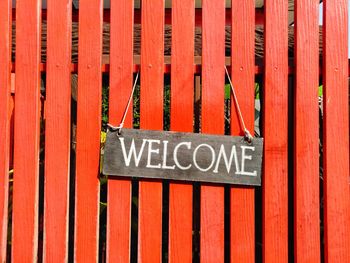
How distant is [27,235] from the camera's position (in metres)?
1.78

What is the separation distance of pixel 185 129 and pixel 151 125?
0.16 metres

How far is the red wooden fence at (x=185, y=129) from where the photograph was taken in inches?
69.1

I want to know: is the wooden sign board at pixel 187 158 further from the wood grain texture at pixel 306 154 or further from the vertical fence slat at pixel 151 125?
the wood grain texture at pixel 306 154

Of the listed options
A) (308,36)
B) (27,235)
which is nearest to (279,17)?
(308,36)

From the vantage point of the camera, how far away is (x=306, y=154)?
1751 millimetres

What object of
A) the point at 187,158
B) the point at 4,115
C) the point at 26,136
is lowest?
the point at 187,158

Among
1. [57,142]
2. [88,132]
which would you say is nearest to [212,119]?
[88,132]

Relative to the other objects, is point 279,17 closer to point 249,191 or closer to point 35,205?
point 249,191

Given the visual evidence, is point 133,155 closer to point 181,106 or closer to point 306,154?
point 181,106

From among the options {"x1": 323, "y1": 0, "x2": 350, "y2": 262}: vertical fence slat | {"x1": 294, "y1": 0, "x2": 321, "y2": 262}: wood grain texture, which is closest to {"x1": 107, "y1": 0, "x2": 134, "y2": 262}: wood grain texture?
{"x1": 294, "y1": 0, "x2": 321, "y2": 262}: wood grain texture

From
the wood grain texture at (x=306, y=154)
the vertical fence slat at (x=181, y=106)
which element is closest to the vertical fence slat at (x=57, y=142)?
the vertical fence slat at (x=181, y=106)

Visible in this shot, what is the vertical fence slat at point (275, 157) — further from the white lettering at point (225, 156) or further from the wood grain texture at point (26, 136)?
the wood grain texture at point (26, 136)

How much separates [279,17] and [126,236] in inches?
50.1

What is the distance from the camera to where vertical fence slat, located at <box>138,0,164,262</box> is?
1761 millimetres
